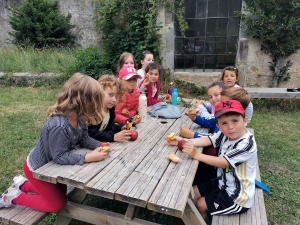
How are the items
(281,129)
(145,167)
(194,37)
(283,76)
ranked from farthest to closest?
(194,37), (283,76), (281,129), (145,167)

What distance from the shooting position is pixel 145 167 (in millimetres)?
1819

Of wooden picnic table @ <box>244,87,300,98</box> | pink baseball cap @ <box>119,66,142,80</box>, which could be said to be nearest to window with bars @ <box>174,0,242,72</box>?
wooden picnic table @ <box>244,87,300,98</box>

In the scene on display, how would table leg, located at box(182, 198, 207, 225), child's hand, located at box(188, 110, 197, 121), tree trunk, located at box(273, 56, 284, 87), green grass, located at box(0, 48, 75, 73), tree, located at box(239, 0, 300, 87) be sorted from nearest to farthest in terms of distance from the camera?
table leg, located at box(182, 198, 207, 225) → child's hand, located at box(188, 110, 197, 121) → tree, located at box(239, 0, 300, 87) → tree trunk, located at box(273, 56, 284, 87) → green grass, located at box(0, 48, 75, 73)

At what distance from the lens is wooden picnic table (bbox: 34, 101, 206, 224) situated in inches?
58.7

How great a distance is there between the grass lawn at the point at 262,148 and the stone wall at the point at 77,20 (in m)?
4.88

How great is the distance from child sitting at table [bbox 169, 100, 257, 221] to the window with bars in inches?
188

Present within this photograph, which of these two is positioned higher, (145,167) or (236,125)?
(236,125)

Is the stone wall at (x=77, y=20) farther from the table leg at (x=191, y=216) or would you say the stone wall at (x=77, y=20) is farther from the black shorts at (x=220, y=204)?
the table leg at (x=191, y=216)

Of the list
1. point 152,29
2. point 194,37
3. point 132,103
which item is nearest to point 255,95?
point 194,37

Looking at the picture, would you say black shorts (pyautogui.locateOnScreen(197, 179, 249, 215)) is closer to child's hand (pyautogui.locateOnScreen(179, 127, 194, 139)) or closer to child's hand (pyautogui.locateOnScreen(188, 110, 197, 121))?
child's hand (pyautogui.locateOnScreen(179, 127, 194, 139))

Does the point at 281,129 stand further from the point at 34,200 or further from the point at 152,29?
the point at 34,200

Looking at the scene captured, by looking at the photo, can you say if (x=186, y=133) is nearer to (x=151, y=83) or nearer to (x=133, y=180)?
(x=133, y=180)

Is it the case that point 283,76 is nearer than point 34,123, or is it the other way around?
point 34,123

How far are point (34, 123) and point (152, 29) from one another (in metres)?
3.43
